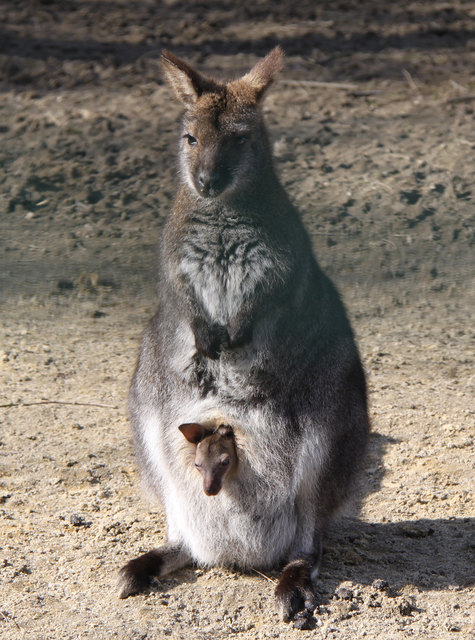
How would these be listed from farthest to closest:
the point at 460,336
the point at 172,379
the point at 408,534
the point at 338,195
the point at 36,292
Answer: the point at 338,195
the point at 36,292
the point at 460,336
the point at 408,534
the point at 172,379

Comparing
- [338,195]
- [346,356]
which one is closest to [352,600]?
[346,356]

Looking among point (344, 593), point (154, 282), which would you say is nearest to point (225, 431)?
point (344, 593)

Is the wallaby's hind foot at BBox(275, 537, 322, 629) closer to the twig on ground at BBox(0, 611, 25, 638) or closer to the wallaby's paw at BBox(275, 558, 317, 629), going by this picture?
the wallaby's paw at BBox(275, 558, 317, 629)

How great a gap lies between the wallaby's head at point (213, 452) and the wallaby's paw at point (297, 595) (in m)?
0.34

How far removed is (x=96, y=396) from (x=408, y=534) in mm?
1564

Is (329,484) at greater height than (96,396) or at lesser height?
→ greater

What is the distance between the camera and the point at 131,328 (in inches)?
188

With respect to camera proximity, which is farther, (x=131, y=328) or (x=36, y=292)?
(x=36, y=292)

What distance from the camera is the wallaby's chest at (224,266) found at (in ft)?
9.59

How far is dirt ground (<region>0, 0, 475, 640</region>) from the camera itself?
→ 2867mm

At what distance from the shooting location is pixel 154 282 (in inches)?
205

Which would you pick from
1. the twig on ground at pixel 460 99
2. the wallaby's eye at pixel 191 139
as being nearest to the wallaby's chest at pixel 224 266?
the wallaby's eye at pixel 191 139

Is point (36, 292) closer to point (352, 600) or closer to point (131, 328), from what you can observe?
point (131, 328)

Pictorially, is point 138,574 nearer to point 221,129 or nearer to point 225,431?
point 225,431
